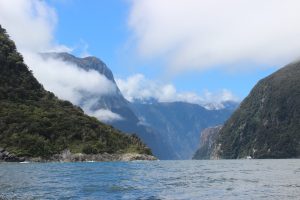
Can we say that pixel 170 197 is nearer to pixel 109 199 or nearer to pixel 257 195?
pixel 109 199

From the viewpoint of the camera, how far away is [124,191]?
6197 centimetres

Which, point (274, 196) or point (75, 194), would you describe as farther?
point (75, 194)

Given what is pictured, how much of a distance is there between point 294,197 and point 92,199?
22.2 meters

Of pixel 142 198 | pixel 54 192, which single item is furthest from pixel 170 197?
pixel 54 192

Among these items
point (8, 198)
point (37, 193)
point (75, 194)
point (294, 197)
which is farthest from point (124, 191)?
point (294, 197)

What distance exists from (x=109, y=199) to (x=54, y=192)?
10.9 meters

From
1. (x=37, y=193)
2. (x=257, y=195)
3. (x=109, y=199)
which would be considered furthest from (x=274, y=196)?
(x=37, y=193)

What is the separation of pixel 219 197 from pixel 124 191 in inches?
533

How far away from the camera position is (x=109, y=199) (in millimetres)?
52906

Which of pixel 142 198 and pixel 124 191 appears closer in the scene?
pixel 142 198

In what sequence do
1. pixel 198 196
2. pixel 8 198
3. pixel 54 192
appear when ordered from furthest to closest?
pixel 54 192 < pixel 198 196 < pixel 8 198

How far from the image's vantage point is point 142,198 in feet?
176

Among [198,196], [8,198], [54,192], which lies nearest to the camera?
[8,198]

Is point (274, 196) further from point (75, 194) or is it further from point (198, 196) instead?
point (75, 194)
